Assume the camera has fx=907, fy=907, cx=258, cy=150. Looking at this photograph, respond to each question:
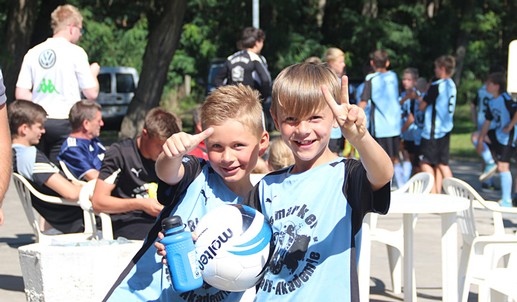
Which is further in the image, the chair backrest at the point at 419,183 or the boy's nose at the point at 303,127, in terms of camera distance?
the chair backrest at the point at 419,183

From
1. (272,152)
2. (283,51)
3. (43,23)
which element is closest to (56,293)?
(272,152)

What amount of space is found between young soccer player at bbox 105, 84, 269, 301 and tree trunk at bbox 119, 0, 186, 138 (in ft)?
49.7

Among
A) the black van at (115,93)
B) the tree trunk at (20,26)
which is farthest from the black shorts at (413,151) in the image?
the black van at (115,93)

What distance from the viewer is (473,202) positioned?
587 cm

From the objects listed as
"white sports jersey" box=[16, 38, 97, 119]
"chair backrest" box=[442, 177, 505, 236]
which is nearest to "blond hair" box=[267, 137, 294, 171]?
"chair backrest" box=[442, 177, 505, 236]

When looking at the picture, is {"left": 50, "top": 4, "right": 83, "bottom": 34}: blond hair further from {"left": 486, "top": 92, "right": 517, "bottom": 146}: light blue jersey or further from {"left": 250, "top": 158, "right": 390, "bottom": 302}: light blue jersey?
{"left": 486, "top": 92, "right": 517, "bottom": 146}: light blue jersey

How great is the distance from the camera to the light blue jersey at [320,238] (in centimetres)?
308

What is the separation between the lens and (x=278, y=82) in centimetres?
321

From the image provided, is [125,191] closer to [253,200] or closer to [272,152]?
[272,152]

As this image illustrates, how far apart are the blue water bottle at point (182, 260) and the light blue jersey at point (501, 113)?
9.32 meters

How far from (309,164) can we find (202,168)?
19.1 inches

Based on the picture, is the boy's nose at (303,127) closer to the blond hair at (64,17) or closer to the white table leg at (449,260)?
the white table leg at (449,260)

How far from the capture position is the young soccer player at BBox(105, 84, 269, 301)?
131 inches

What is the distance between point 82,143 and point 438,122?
557 centimetres
